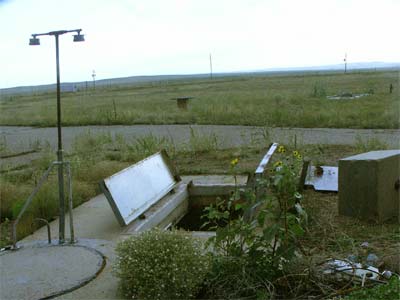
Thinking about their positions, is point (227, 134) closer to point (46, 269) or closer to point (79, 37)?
point (79, 37)

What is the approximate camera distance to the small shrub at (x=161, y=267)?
3.43 metres

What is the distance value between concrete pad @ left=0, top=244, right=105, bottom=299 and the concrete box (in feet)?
9.26

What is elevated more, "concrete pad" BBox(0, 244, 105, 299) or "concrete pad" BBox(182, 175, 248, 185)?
"concrete pad" BBox(182, 175, 248, 185)

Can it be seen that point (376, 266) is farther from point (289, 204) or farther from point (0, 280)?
point (0, 280)

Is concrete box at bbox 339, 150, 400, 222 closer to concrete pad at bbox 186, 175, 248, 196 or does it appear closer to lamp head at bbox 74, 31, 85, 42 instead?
concrete pad at bbox 186, 175, 248, 196

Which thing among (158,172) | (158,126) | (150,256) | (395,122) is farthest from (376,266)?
(158,126)

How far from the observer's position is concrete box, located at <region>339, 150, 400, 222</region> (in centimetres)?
542

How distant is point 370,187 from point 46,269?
3393mm

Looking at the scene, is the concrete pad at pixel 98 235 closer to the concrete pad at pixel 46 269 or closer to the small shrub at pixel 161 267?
the concrete pad at pixel 46 269

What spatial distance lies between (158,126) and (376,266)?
13.8 metres

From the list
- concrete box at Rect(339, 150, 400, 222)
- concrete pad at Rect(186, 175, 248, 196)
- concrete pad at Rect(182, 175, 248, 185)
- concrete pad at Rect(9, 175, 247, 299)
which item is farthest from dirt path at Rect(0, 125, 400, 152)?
concrete pad at Rect(9, 175, 247, 299)

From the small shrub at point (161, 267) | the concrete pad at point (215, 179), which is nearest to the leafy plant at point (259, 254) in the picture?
the small shrub at point (161, 267)

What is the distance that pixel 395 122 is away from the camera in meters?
14.6

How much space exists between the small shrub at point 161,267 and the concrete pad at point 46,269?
0.43 meters
